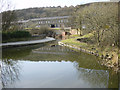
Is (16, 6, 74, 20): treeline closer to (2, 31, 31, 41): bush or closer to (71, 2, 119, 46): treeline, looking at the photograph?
(2, 31, 31, 41): bush

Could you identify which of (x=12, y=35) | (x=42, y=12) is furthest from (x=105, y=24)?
(x=42, y=12)

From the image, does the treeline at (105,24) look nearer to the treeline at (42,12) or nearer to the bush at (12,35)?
the bush at (12,35)

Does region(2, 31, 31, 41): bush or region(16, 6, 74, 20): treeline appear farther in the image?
region(16, 6, 74, 20): treeline

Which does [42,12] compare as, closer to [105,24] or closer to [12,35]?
[12,35]

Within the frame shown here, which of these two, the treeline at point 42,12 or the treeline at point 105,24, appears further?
the treeline at point 42,12

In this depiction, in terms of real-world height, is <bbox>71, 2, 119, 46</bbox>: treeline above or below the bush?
above

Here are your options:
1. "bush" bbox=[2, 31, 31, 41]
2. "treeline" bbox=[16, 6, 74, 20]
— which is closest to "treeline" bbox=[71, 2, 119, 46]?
"bush" bbox=[2, 31, 31, 41]

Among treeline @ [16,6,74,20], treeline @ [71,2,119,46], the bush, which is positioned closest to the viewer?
treeline @ [71,2,119,46]

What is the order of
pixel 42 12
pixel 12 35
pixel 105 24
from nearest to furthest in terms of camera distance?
pixel 105 24, pixel 12 35, pixel 42 12

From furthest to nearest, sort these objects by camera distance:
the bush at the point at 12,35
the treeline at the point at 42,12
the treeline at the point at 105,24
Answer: the treeline at the point at 42,12 → the bush at the point at 12,35 → the treeline at the point at 105,24

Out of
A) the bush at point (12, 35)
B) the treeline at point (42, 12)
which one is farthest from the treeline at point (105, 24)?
the treeline at point (42, 12)

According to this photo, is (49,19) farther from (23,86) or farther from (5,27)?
(23,86)

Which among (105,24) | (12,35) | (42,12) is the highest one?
(42,12)

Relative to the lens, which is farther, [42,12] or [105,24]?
[42,12]
